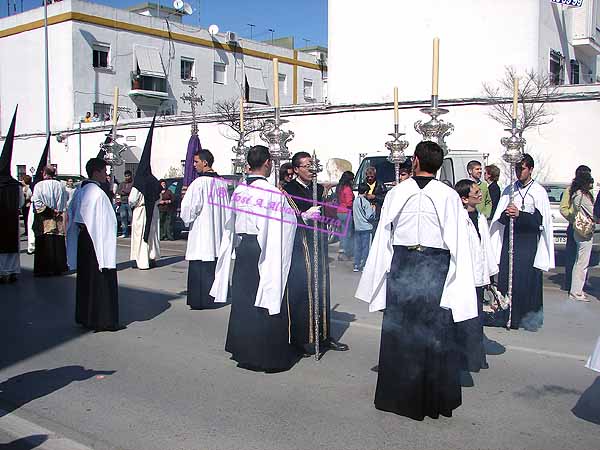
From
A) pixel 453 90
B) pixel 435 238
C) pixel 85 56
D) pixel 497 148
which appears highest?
pixel 85 56

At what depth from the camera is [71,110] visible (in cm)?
3086

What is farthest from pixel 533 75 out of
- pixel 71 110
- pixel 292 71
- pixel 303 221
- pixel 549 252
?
pixel 292 71

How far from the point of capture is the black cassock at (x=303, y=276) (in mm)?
6254

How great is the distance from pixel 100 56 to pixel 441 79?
1742 centimetres

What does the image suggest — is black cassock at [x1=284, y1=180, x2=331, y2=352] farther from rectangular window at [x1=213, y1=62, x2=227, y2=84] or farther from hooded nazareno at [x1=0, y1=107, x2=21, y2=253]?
rectangular window at [x1=213, y1=62, x2=227, y2=84]

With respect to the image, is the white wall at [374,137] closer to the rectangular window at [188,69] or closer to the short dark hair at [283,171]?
the rectangular window at [188,69]

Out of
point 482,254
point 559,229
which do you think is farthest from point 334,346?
point 559,229

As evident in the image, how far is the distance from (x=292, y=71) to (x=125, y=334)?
119 ft

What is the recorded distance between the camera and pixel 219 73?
38.3 m

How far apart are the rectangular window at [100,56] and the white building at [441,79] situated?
5366 mm

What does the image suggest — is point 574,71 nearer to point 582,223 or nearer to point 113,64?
point 582,223

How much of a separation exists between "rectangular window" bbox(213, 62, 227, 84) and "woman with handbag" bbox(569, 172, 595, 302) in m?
30.8

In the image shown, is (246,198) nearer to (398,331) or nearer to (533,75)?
(398,331)

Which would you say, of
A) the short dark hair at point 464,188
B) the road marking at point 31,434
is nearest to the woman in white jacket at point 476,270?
the short dark hair at point 464,188
